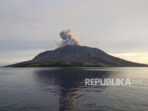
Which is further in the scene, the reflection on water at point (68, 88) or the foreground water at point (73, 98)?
the reflection on water at point (68, 88)

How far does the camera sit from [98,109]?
29234mm

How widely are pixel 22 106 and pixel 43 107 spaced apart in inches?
183

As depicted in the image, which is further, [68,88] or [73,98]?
[68,88]

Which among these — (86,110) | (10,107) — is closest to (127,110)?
(86,110)

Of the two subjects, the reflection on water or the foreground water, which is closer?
the foreground water

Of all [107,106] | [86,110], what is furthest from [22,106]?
[107,106]

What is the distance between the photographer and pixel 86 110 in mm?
28453

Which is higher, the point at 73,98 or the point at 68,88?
the point at 73,98

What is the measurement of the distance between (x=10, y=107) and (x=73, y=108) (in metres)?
13.3

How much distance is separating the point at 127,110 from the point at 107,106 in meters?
4.36

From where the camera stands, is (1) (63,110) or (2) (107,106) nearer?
(1) (63,110)

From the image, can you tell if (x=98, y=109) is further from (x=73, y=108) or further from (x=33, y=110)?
(x=33, y=110)

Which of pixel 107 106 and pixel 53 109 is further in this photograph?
pixel 107 106

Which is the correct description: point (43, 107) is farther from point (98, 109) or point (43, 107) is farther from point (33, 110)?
point (98, 109)
